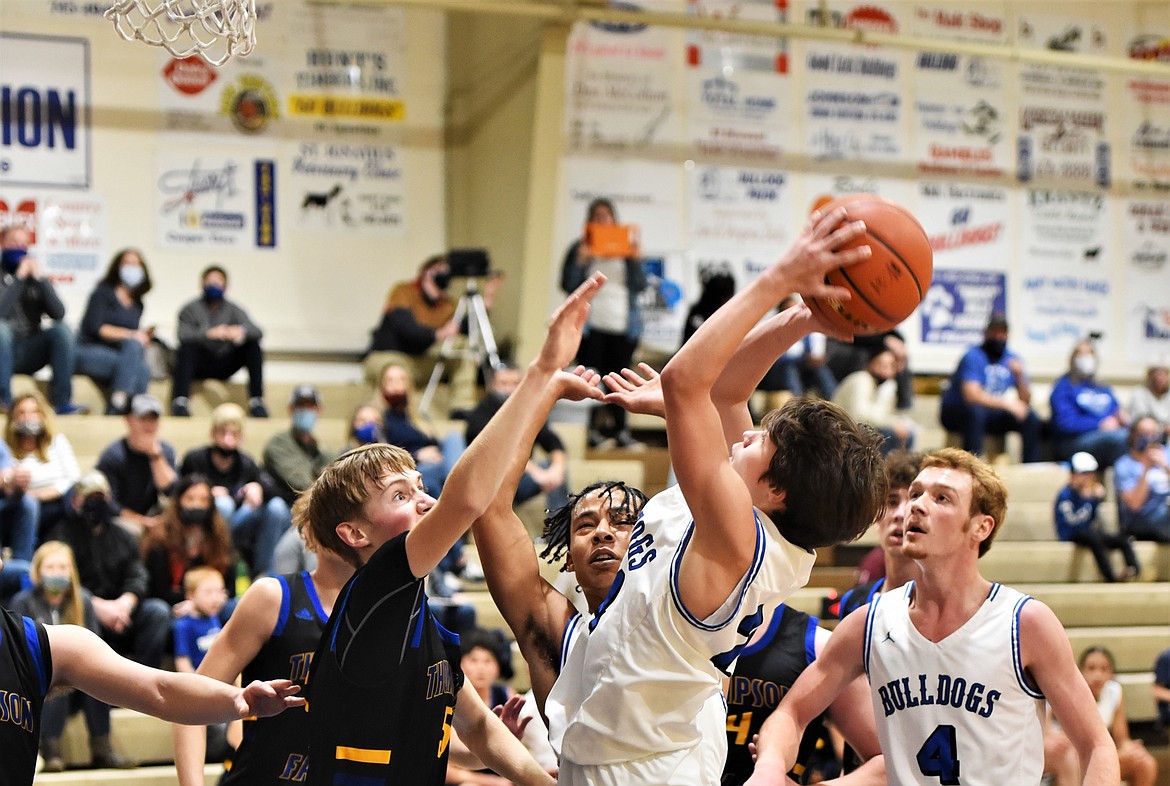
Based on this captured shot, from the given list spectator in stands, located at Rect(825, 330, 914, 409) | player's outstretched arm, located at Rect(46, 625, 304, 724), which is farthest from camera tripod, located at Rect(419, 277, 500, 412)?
Result: player's outstretched arm, located at Rect(46, 625, 304, 724)

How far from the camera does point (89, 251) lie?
35.9ft

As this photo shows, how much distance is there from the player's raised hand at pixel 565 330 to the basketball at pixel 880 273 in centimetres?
45

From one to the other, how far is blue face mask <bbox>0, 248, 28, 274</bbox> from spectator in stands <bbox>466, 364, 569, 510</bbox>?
3.11 metres

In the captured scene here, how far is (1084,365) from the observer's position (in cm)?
1104

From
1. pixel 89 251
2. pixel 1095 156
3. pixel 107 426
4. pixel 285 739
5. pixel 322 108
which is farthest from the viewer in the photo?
pixel 1095 156

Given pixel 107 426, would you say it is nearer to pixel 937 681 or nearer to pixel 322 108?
pixel 322 108

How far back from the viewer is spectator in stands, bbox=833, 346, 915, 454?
1024cm

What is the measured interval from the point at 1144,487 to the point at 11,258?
26.0ft

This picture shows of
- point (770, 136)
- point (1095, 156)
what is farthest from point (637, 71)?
point (1095, 156)

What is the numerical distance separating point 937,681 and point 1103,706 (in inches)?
186

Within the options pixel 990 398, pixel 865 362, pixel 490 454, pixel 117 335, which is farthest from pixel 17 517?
pixel 990 398

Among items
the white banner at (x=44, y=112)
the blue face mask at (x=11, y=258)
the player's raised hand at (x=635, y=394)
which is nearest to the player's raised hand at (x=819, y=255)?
the player's raised hand at (x=635, y=394)

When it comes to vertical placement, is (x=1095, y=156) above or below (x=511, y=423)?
above

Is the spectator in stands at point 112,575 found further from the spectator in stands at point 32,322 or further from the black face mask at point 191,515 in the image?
the spectator in stands at point 32,322
